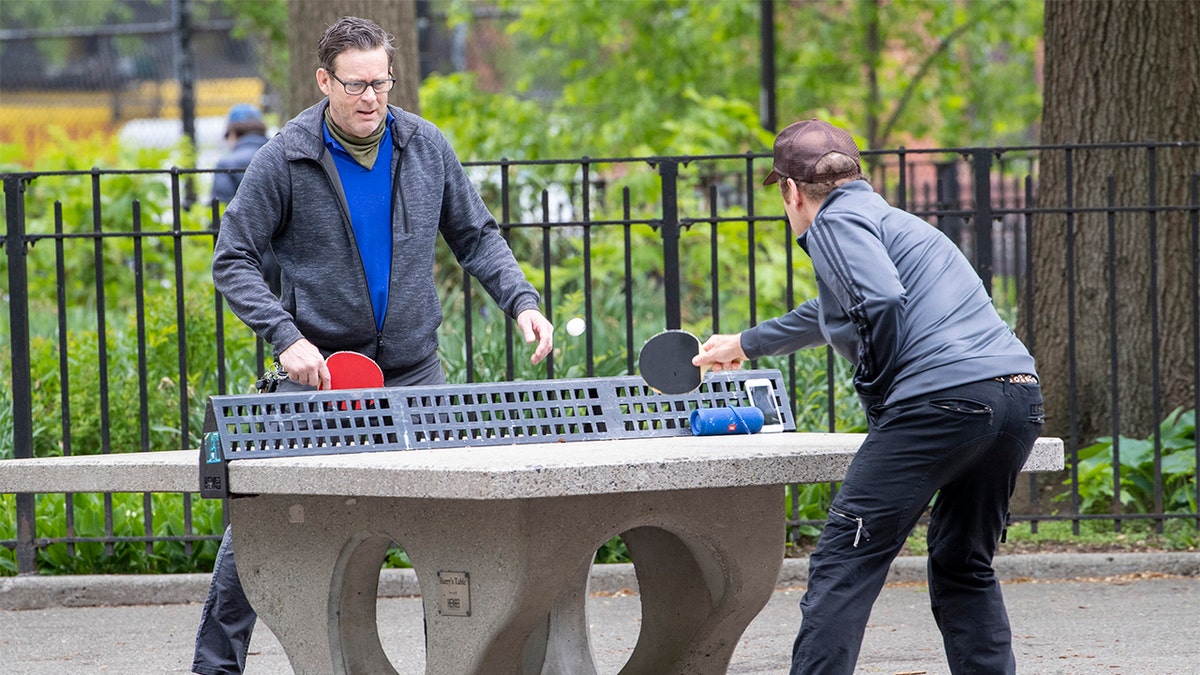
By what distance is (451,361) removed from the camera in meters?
7.07

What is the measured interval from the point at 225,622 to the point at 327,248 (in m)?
0.95

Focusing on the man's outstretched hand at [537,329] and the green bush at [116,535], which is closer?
the man's outstretched hand at [537,329]

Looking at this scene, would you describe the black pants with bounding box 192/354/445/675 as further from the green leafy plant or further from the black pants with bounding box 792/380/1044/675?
the green leafy plant

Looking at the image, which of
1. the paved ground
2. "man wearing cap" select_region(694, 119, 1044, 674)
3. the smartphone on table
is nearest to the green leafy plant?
the paved ground

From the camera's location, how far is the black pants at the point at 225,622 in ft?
12.9

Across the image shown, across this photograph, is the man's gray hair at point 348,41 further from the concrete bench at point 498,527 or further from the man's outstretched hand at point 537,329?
the concrete bench at point 498,527

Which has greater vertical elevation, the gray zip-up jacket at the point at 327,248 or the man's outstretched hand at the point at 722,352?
the gray zip-up jacket at the point at 327,248

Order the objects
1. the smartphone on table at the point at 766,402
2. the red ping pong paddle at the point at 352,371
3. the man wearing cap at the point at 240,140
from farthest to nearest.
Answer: the man wearing cap at the point at 240,140, the smartphone on table at the point at 766,402, the red ping pong paddle at the point at 352,371

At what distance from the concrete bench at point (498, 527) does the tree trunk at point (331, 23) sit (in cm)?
416

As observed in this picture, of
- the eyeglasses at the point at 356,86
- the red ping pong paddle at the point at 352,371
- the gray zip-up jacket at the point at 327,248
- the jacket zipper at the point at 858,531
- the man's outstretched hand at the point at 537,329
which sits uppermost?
the eyeglasses at the point at 356,86

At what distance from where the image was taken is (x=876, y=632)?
213 inches

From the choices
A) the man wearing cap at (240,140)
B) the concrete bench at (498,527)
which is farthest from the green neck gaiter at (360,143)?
the man wearing cap at (240,140)

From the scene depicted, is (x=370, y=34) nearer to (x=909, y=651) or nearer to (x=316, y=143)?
(x=316, y=143)

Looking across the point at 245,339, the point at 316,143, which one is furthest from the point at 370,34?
the point at 245,339
